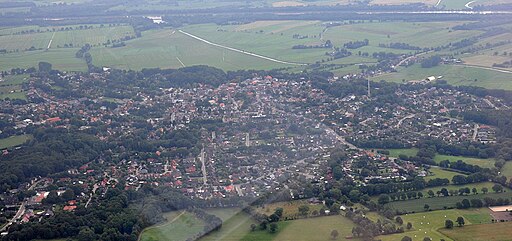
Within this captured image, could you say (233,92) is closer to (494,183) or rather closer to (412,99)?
(412,99)

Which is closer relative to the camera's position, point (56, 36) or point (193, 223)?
point (193, 223)

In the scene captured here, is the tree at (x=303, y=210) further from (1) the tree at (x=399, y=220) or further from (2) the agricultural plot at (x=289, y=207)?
(1) the tree at (x=399, y=220)

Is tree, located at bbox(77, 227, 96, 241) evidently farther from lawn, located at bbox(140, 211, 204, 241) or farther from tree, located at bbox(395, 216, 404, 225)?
tree, located at bbox(395, 216, 404, 225)

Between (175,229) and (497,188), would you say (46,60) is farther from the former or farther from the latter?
(497,188)

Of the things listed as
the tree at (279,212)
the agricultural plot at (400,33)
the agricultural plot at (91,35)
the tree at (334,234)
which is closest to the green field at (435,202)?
the tree at (334,234)

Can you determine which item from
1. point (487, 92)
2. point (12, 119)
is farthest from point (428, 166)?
point (12, 119)

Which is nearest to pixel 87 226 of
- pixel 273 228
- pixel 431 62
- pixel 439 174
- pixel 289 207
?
pixel 273 228

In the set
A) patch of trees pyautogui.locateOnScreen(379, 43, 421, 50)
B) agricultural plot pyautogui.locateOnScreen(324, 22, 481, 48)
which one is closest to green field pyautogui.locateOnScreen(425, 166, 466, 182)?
patch of trees pyautogui.locateOnScreen(379, 43, 421, 50)

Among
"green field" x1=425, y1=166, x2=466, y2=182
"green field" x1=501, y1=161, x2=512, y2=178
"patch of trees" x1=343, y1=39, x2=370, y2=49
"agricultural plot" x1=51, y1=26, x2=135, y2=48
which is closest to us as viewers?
"green field" x1=501, y1=161, x2=512, y2=178

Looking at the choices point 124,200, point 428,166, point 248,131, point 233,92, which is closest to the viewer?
point 124,200
